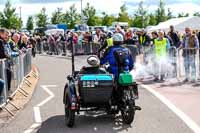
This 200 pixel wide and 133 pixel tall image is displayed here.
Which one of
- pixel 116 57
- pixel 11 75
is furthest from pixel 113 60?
pixel 11 75

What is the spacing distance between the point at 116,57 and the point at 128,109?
1.22 meters

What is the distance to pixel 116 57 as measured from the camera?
32.8 ft

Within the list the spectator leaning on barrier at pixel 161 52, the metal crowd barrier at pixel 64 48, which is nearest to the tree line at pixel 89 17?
the metal crowd barrier at pixel 64 48

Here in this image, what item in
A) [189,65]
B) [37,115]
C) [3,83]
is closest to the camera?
[37,115]

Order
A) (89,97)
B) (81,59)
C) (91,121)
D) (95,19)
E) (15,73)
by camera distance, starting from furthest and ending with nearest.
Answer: (95,19), (81,59), (15,73), (91,121), (89,97)

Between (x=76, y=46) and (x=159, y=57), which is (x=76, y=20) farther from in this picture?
(x=159, y=57)

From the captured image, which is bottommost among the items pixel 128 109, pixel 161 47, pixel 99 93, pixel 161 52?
pixel 128 109

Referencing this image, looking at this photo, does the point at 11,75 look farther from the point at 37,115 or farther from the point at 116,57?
the point at 116,57

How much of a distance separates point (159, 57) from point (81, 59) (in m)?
10.8

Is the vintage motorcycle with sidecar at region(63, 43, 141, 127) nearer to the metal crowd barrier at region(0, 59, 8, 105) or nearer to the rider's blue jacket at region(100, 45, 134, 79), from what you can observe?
the rider's blue jacket at region(100, 45, 134, 79)

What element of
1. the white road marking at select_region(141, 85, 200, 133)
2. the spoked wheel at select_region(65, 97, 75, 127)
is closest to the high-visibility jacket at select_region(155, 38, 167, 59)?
the white road marking at select_region(141, 85, 200, 133)

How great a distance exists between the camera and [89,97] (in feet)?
30.3

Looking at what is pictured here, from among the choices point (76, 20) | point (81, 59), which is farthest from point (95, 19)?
point (81, 59)

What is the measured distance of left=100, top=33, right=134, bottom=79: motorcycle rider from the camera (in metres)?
9.98
